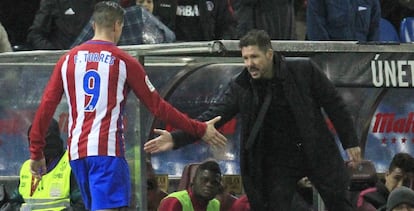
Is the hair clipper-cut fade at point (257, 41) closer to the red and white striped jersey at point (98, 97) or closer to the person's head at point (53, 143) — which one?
the red and white striped jersey at point (98, 97)

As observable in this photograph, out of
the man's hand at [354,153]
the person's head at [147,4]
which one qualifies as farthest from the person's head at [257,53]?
the person's head at [147,4]

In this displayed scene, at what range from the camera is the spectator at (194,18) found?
12750 millimetres

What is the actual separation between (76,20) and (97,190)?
3.78 metres

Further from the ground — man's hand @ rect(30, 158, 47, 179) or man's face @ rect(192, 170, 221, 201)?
man's hand @ rect(30, 158, 47, 179)

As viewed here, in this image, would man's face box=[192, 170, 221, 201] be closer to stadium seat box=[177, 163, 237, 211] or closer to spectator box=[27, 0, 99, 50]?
stadium seat box=[177, 163, 237, 211]

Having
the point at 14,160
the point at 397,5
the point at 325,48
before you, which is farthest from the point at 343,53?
the point at 397,5

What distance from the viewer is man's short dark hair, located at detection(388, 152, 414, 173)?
11.1 metres

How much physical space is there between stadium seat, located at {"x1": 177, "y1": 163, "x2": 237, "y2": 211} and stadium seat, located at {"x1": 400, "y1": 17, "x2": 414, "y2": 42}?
12.5ft

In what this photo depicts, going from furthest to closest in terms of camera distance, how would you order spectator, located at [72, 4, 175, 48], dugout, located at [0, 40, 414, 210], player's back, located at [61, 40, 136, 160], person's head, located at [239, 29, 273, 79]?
1. spectator, located at [72, 4, 175, 48]
2. dugout, located at [0, 40, 414, 210]
3. person's head, located at [239, 29, 273, 79]
4. player's back, located at [61, 40, 136, 160]

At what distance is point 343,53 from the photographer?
409 inches

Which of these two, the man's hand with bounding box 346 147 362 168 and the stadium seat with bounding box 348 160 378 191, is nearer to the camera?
the man's hand with bounding box 346 147 362 168

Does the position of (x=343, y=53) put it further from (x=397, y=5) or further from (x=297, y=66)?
(x=397, y=5)

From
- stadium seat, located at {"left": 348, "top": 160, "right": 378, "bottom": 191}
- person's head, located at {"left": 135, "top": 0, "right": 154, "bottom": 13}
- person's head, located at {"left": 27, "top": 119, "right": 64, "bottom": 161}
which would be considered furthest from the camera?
person's head, located at {"left": 135, "top": 0, "right": 154, "bottom": 13}

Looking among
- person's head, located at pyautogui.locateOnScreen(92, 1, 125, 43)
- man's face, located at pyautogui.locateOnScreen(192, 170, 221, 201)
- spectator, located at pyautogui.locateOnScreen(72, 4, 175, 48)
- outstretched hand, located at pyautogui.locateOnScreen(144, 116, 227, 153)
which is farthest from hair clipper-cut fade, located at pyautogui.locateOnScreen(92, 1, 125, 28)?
spectator, located at pyautogui.locateOnScreen(72, 4, 175, 48)
